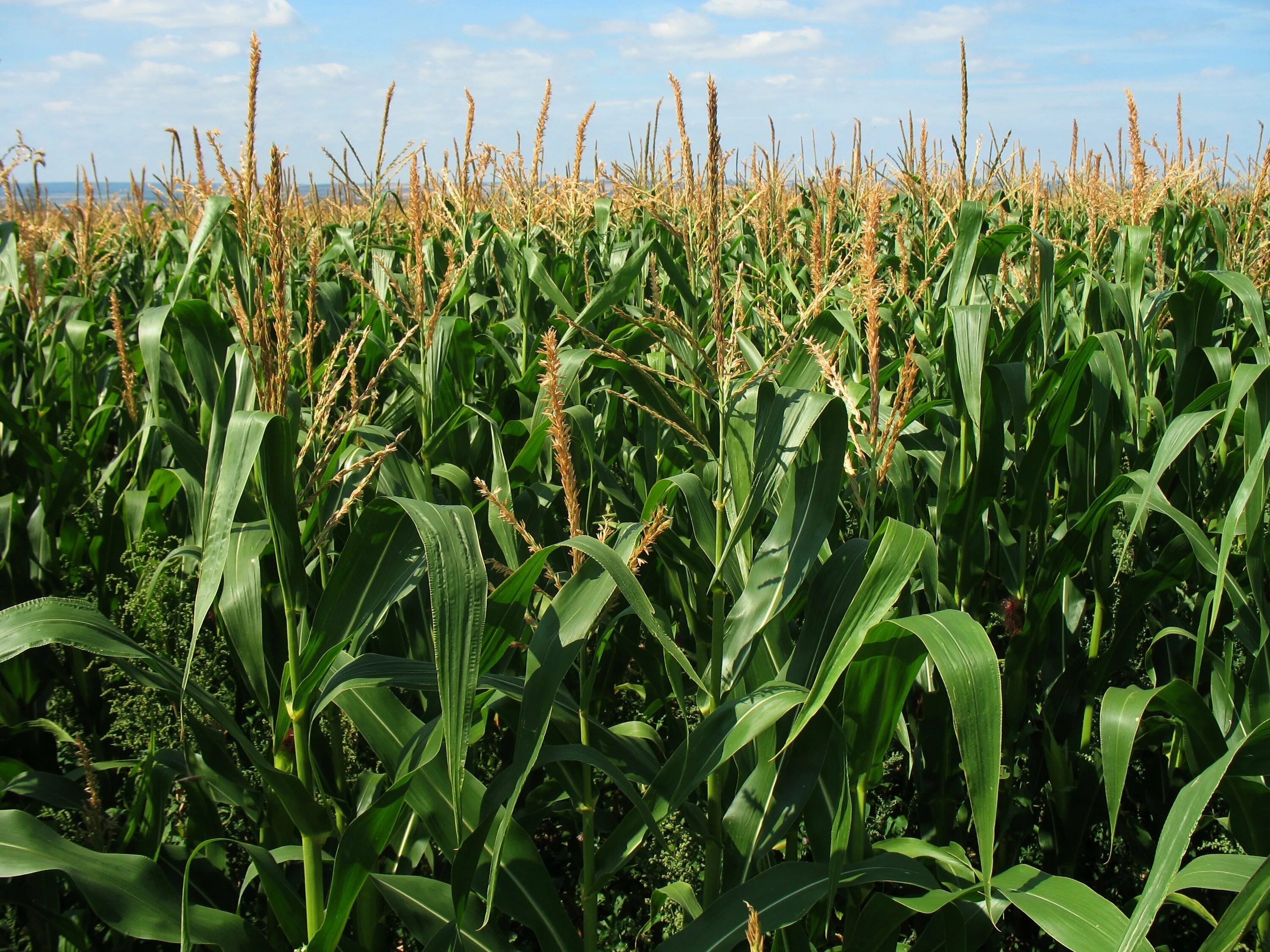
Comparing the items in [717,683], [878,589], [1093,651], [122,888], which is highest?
[878,589]

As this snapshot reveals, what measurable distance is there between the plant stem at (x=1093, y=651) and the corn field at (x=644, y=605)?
20 millimetres

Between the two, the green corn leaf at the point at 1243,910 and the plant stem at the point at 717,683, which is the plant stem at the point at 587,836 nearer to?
the plant stem at the point at 717,683

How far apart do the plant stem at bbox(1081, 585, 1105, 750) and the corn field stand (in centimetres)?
2

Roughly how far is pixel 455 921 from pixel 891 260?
3.01 meters

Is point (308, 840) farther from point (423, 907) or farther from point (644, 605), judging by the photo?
point (644, 605)

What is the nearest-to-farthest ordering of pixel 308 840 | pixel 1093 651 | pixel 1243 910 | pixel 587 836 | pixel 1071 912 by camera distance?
pixel 1243 910
pixel 1071 912
pixel 308 840
pixel 587 836
pixel 1093 651

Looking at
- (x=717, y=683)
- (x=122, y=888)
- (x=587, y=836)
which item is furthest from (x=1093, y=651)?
(x=122, y=888)

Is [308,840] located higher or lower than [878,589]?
lower

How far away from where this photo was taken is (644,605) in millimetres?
1094

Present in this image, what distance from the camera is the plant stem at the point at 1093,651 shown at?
6.95ft

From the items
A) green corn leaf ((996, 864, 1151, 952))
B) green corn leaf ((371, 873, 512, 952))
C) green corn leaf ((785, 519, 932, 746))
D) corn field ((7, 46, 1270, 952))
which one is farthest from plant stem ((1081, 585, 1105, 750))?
green corn leaf ((371, 873, 512, 952))

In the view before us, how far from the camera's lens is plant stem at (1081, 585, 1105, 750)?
2117 mm

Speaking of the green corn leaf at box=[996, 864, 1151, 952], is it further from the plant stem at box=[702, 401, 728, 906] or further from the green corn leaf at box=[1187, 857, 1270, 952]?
the plant stem at box=[702, 401, 728, 906]

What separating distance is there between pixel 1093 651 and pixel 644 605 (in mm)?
1710
